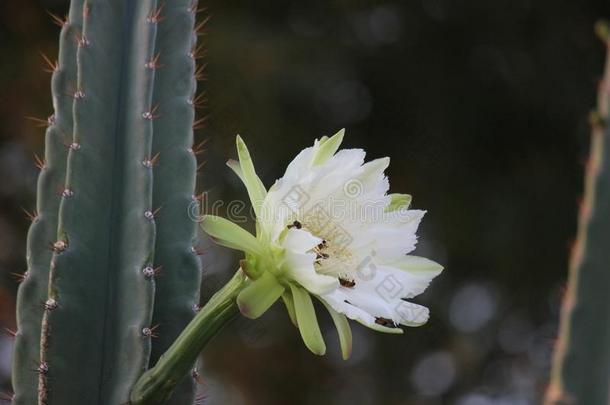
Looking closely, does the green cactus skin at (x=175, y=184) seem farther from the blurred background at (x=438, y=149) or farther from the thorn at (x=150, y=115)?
the blurred background at (x=438, y=149)

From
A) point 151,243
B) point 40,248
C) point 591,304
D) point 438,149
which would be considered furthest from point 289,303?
point 438,149

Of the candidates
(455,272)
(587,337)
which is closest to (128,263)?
(587,337)

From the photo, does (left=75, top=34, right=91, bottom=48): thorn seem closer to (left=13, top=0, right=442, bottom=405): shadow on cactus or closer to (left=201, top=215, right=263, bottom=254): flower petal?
(left=13, top=0, right=442, bottom=405): shadow on cactus

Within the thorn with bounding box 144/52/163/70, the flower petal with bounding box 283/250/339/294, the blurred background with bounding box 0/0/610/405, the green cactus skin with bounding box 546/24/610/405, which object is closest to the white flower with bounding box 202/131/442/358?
the flower petal with bounding box 283/250/339/294

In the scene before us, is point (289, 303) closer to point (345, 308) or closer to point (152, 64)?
point (345, 308)

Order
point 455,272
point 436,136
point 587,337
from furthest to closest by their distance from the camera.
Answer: point 455,272
point 436,136
point 587,337

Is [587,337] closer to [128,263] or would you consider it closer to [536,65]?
[128,263]

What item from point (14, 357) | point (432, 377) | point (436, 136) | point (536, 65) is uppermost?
point (536, 65)

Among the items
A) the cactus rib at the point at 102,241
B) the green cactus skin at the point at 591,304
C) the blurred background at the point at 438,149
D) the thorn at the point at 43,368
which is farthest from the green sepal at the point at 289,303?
the blurred background at the point at 438,149
